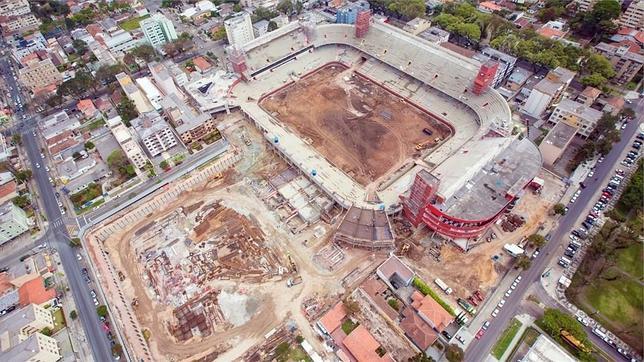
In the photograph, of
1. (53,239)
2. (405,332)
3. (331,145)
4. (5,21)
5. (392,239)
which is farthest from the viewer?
(5,21)

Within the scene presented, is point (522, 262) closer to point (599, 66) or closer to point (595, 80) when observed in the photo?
point (595, 80)

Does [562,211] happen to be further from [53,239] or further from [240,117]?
[53,239]

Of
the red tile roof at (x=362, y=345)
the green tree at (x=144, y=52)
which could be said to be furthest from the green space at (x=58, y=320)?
the green tree at (x=144, y=52)

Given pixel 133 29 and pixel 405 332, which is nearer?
pixel 405 332

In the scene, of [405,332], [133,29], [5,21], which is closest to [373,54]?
[405,332]

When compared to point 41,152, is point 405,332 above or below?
above

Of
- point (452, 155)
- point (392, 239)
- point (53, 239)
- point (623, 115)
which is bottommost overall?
point (53, 239)

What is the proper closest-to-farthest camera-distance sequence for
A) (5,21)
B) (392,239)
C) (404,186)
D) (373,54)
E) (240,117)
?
(392,239) < (404,186) < (240,117) < (373,54) < (5,21)
